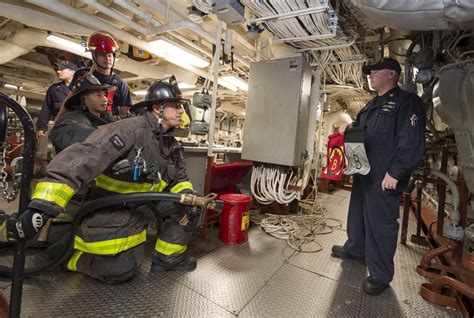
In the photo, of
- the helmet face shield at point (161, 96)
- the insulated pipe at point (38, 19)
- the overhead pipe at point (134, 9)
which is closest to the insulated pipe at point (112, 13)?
the overhead pipe at point (134, 9)

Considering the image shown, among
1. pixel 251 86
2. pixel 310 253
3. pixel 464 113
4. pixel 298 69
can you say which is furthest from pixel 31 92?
pixel 464 113

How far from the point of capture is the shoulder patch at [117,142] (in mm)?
1387

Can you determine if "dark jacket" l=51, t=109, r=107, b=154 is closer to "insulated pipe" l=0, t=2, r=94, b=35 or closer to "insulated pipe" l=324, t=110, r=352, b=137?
"insulated pipe" l=0, t=2, r=94, b=35

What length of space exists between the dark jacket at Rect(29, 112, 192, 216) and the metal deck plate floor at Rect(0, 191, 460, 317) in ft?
1.99

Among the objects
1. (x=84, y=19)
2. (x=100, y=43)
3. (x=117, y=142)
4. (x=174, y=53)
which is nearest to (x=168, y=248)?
(x=117, y=142)

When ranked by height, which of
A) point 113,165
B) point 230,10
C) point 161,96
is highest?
point 230,10

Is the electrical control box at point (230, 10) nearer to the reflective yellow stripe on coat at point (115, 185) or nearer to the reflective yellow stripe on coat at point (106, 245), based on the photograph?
the reflective yellow stripe on coat at point (115, 185)

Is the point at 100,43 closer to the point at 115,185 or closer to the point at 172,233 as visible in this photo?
the point at 115,185

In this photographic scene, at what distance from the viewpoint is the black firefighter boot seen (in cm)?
175

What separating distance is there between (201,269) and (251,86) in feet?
6.52

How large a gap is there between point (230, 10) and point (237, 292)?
2.00m

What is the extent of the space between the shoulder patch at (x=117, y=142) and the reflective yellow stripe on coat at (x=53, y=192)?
33 centimetres

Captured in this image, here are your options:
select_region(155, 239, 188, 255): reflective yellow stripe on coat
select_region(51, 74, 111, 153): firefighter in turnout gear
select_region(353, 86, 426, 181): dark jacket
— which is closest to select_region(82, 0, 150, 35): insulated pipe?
select_region(51, 74, 111, 153): firefighter in turnout gear

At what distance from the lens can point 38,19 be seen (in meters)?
2.47
